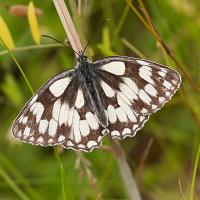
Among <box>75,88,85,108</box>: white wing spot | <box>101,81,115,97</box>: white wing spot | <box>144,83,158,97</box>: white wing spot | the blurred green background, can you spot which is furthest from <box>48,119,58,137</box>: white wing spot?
the blurred green background

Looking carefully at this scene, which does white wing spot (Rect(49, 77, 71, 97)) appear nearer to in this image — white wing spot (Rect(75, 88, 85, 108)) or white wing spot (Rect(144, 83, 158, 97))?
white wing spot (Rect(75, 88, 85, 108))

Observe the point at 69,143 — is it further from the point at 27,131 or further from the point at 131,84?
the point at 131,84

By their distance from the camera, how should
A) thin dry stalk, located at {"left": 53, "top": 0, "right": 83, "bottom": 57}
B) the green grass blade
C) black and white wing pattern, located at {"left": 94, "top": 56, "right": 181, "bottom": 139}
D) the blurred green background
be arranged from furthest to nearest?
the blurred green background, the green grass blade, black and white wing pattern, located at {"left": 94, "top": 56, "right": 181, "bottom": 139}, thin dry stalk, located at {"left": 53, "top": 0, "right": 83, "bottom": 57}

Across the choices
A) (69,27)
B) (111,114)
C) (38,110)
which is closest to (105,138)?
(111,114)

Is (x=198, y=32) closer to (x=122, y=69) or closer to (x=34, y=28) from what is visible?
(x=122, y=69)

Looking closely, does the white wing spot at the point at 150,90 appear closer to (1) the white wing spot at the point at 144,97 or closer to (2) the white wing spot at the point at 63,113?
(1) the white wing spot at the point at 144,97

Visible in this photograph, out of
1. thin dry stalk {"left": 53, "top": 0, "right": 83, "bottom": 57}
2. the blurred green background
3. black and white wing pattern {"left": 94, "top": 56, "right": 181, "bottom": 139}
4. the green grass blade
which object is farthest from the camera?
the blurred green background

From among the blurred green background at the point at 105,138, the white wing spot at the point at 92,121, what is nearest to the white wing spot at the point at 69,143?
the white wing spot at the point at 92,121

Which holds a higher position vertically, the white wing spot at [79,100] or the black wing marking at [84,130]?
the white wing spot at [79,100]
